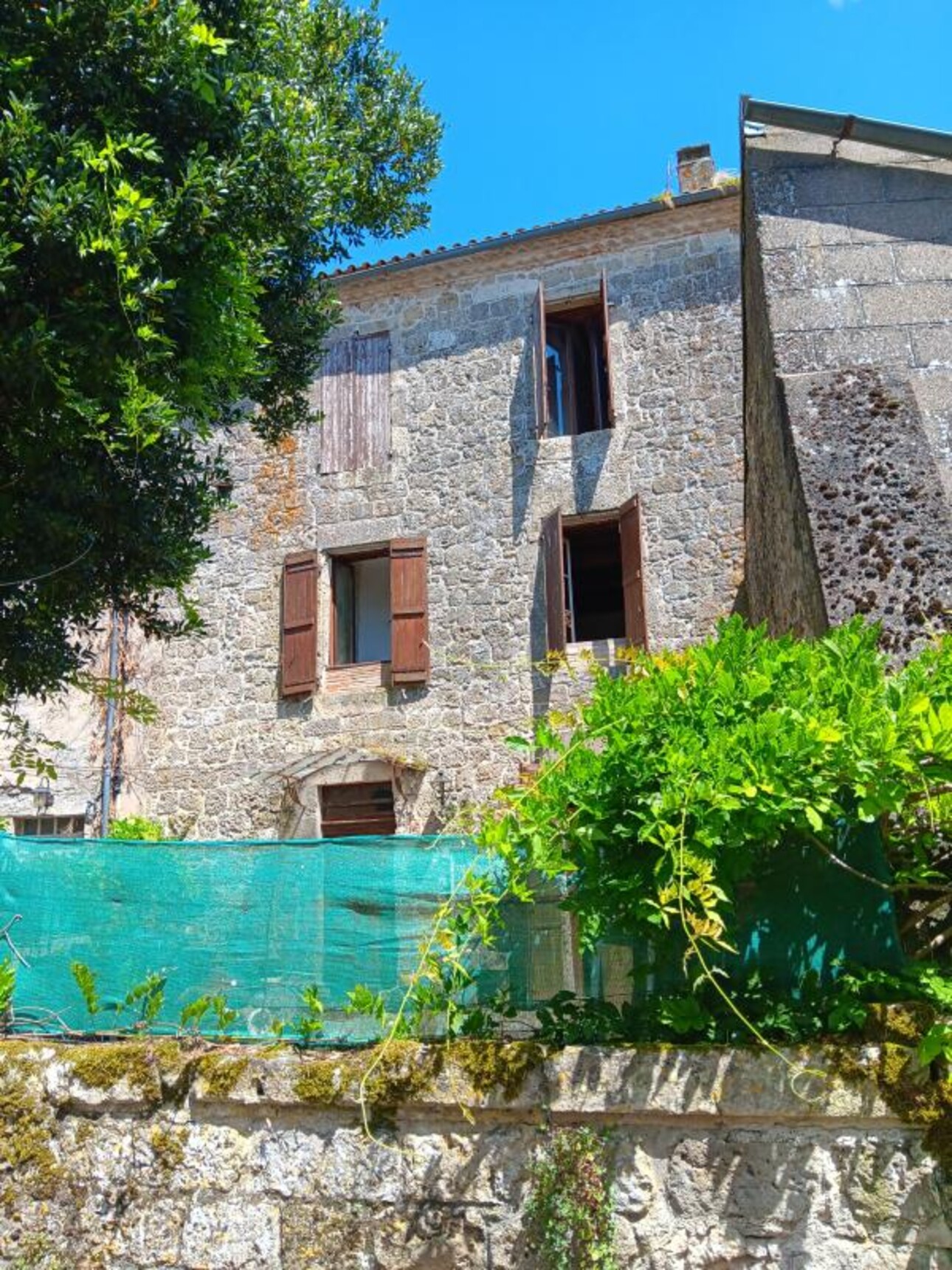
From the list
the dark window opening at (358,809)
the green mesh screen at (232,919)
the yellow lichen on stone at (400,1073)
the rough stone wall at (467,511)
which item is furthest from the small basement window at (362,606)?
the yellow lichen on stone at (400,1073)

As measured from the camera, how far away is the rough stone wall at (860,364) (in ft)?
11.2

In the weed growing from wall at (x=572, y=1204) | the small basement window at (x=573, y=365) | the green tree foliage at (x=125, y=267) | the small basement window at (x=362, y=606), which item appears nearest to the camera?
the weed growing from wall at (x=572, y=1204)

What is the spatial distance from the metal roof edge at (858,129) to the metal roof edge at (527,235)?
8.31 metres

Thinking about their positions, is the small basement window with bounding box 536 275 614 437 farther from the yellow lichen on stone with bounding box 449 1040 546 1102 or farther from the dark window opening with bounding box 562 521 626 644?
the yellow lichen on stone with bounding box 449 1040 546 1102

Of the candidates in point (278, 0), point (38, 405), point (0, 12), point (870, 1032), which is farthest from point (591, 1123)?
point (278, 0)

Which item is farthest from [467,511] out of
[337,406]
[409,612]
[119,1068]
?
[119,1068]

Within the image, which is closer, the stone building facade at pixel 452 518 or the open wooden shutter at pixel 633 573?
the open wooden shutter at pixel 633 573

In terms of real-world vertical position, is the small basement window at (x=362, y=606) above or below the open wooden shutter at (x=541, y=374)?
below

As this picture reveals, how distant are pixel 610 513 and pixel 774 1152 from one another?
10.0m

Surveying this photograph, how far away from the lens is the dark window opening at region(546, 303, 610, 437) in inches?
515

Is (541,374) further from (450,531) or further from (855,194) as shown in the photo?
(855,194)

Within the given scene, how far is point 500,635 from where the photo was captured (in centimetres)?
1207

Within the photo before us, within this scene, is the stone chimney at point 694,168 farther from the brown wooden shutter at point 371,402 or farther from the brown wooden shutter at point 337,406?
the brown wooden shutter at point 337,406

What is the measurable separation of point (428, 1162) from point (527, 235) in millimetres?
11928
